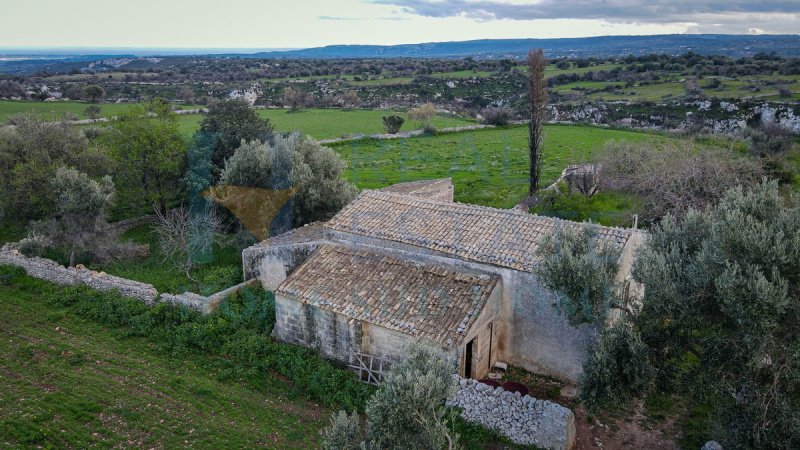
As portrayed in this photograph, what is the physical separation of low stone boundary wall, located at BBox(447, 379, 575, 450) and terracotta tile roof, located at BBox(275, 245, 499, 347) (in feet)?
4.76

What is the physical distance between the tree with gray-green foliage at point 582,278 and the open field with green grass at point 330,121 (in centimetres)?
4312

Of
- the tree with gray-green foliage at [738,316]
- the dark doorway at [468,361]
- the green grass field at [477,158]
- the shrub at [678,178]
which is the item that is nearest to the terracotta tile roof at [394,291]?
the dark doorway at [468,361]

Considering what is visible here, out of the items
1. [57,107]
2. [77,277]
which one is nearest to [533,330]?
[77,277]

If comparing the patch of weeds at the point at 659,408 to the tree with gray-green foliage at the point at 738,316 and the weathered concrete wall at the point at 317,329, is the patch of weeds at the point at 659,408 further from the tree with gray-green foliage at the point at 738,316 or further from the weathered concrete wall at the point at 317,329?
the weathered concrete wall at the point at 317,329

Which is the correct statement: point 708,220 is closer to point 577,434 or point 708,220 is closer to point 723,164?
point 577,434

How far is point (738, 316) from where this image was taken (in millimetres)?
10312

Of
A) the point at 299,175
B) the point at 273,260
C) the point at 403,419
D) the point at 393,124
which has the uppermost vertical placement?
the point at 299,175

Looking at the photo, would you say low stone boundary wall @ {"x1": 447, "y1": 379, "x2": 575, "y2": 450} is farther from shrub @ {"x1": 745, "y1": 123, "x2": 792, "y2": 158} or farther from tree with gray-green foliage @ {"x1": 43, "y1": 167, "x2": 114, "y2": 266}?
shrub @ {"x1": 745, "y1": 123, "x2": 792, "y2": 158}

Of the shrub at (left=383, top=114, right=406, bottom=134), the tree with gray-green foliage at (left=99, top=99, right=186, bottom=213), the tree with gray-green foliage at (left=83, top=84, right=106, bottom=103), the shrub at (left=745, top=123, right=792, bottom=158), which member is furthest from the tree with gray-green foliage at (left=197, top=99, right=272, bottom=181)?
the tree with gray-green foliage at (left=83, top=84, right=106, bottom=103)

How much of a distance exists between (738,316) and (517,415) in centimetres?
598

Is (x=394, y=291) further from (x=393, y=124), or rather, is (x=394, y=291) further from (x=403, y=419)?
(x=393, y=124)

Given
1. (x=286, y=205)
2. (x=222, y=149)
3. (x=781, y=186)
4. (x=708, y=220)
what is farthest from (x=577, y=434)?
(x=222, y=149)

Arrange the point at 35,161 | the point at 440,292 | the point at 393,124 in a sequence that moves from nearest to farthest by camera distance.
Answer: the point at 440,292
the point at 35,161
the point at 393,124

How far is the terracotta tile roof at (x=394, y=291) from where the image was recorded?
1602 centimetres
